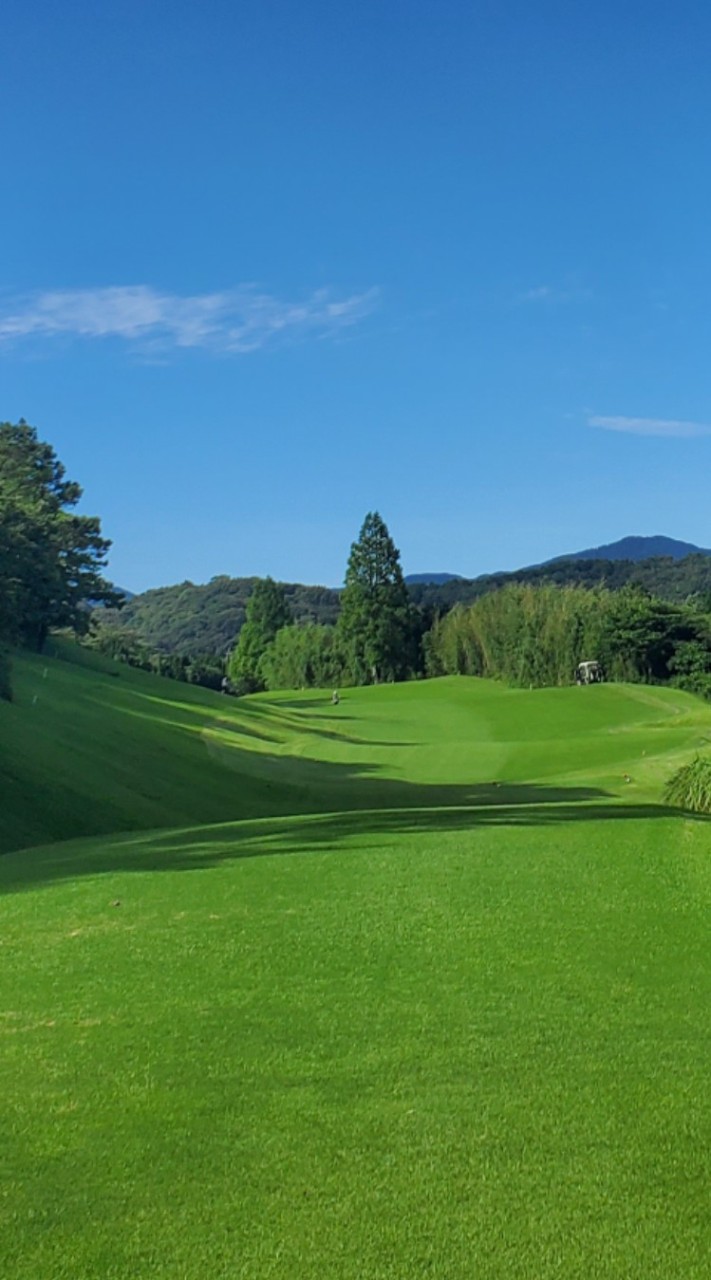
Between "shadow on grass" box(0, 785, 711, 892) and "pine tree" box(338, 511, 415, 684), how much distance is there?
72583 mm

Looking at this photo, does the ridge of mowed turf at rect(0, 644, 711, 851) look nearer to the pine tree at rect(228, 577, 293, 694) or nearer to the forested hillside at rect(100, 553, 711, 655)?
the pine tree at rect(228, 577, 293, 694)

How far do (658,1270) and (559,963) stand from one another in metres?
3.42

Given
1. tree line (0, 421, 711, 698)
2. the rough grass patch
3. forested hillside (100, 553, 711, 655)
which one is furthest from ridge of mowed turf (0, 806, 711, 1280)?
forested hillside (100, 553, 711, 655)

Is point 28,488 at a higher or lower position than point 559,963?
higher

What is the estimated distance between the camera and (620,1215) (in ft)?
13.6

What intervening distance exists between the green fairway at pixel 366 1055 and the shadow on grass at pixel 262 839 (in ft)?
0.42

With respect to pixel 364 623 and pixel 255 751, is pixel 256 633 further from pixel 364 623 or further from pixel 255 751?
pixel 255 751

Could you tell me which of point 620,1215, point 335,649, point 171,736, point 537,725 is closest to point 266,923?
point 620,1215

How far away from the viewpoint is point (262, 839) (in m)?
14.6

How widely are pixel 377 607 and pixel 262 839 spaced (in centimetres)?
7648

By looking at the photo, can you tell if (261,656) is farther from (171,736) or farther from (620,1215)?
(620,1215)

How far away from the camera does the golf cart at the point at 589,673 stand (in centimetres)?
7225

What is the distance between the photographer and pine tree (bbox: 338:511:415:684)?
299 ft

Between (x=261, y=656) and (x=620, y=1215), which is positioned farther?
(x=261, y=656)
